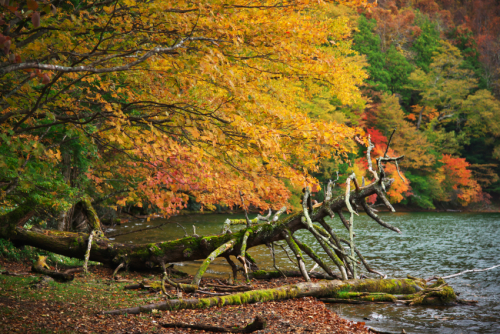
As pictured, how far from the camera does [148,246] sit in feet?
31.1

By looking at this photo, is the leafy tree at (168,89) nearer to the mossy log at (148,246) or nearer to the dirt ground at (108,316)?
the mossy log at (148,246)

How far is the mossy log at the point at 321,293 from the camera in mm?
6465

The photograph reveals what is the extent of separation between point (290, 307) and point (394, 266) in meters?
7.40

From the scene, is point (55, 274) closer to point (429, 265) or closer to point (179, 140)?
point (179, 140)

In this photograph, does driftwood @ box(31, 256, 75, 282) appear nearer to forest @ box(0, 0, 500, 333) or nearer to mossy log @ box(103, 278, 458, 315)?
forest @ box(0, 0, 500, 333)

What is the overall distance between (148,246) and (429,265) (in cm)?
1012

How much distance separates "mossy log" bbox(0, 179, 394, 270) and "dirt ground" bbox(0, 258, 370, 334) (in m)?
1.24

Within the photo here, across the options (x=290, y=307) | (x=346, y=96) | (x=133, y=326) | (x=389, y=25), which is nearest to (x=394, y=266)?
(x=346, y=96)

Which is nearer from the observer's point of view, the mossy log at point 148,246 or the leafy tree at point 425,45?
the mossy log at point 148,246

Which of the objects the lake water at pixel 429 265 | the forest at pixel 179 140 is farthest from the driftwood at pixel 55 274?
the lake water at pixel 429 265

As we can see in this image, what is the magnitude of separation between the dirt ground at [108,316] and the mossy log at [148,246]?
124cm

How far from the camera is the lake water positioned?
7.50 meters

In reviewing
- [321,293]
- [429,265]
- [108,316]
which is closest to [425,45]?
[429,265]

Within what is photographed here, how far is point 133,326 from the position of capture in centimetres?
529
